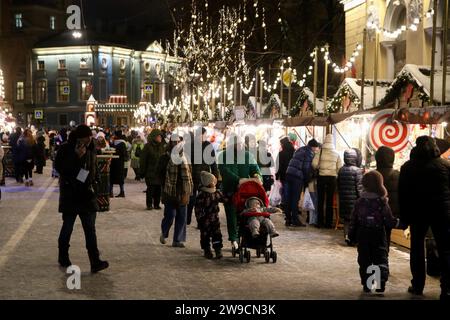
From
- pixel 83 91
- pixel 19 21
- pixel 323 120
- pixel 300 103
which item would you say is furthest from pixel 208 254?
pixel 19 21

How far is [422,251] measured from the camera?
772 cm

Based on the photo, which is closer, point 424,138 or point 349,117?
point 424,138

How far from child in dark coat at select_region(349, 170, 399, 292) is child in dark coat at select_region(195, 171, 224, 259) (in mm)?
2573

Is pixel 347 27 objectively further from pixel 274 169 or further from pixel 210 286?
pixel 210 286

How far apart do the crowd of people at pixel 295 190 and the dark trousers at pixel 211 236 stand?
15 mm

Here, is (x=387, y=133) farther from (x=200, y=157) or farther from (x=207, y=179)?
(x=200, y=157)

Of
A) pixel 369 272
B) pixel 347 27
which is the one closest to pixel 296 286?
pixel 369 272

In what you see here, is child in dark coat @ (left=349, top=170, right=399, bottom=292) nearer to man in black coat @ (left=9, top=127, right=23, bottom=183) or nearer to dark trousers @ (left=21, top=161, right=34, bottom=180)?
dark trousers @ (left=21, top=161, right=34, bottom=180)

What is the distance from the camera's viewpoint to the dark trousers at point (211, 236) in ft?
32.9

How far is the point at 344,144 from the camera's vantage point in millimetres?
16000

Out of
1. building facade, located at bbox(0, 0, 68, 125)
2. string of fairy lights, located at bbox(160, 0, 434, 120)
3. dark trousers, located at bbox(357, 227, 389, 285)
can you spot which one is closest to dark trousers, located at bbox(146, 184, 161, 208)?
dark trousers, located at bbox(357, 227, 389, 285)

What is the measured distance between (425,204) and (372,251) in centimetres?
84

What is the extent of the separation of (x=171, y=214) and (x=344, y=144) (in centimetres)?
621

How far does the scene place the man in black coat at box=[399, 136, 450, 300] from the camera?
7505mm
